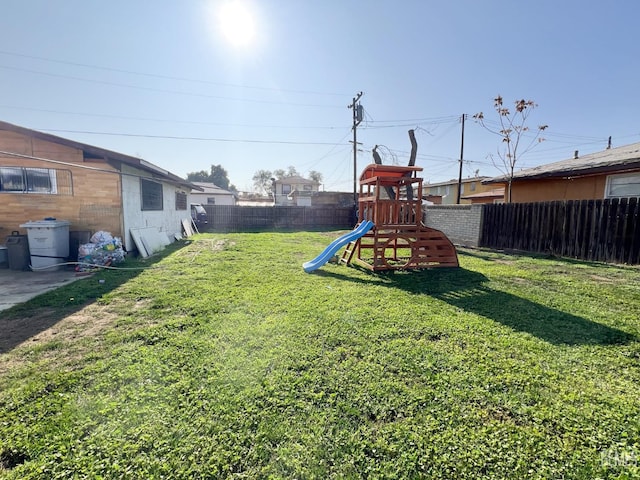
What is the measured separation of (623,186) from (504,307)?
7.65m

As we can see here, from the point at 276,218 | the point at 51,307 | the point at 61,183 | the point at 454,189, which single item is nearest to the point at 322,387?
the point at 51,307

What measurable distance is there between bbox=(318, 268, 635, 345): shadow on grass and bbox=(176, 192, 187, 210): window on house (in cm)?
992

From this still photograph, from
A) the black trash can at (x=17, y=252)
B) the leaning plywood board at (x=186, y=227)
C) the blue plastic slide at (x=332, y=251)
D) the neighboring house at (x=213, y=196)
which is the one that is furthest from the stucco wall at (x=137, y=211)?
the neighboring house at (x=213, y=196)

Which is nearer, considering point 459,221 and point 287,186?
point 459,221

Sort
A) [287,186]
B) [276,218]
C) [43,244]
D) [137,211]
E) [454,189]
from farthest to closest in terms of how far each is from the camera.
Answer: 1. [287,186]
2. [454,189]
3. [276,218]
4. [137,211]
5. [43,244]

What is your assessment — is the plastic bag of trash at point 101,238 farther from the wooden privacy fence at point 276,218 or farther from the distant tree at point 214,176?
the distant tree at point 214,176

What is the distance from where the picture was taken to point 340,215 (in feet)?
65.6

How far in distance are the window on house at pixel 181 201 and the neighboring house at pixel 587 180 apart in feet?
45.4

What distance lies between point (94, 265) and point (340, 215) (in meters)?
15.7

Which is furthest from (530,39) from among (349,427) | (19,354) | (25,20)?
(25,20)

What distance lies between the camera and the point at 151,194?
30.2 feet

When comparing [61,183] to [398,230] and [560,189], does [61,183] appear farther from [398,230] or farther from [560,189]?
[560,189]

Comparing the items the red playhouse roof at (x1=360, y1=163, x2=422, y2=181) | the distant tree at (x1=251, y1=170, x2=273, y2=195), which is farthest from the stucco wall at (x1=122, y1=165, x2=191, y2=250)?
the distant tree at (x1=251, y1=170, x2=273, y2=195)

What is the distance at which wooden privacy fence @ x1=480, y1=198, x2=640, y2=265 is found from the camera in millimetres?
6426
